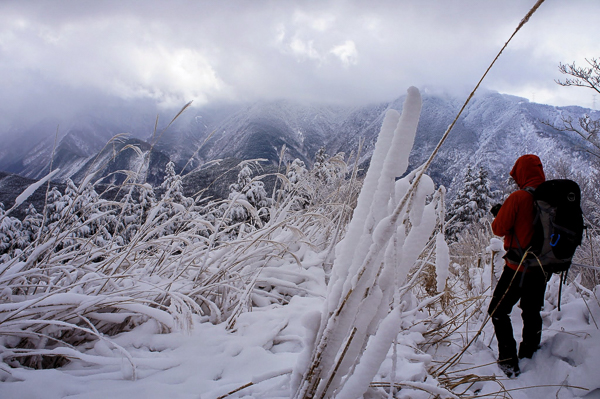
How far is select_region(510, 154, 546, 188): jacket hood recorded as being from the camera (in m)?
2.50

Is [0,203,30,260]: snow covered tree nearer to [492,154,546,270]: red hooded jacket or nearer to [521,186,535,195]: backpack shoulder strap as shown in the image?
[492,154,546,270]: red hooded jacket

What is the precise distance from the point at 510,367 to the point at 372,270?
2389 millimetres

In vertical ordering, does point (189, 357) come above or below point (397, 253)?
below

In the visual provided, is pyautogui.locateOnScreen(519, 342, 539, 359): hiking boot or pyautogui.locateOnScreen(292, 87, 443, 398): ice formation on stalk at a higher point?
pyautogui.locateOnScreen(292, 87, 443, 398): ice formation on stalk

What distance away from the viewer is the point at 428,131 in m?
125

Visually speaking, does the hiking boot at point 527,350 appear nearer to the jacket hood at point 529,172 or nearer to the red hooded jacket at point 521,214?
the red hooded jacket at point 521,214

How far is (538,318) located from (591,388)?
2.18ft

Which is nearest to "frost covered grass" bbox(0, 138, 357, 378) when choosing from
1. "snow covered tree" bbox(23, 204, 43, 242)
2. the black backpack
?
"snow covered tree" bbox(23, 204, 43, 242)

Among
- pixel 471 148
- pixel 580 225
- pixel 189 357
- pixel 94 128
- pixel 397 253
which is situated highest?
pixel 471 148

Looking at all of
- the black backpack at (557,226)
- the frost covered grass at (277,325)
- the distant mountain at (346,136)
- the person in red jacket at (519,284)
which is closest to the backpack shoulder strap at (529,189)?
the person in red jacket at (519,284)

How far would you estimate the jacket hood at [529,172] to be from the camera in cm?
250

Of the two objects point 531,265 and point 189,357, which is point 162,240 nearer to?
point 189,357

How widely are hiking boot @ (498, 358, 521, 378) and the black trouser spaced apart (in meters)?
0.05

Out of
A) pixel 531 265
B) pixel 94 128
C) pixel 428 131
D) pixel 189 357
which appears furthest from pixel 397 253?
pixel 94 128
